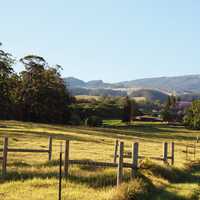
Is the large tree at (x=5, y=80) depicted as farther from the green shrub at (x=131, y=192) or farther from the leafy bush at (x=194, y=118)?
the green shrub at (x=131, y=192)

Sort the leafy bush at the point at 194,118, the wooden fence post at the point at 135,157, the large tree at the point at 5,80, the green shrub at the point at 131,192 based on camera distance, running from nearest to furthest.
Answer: the green shrub at the point at 131,192, the wooden fence post at the point at 135,157, the large tree at the point at 5,80, the leafy bush at the point at 194,118

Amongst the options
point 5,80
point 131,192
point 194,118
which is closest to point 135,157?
point 131,192

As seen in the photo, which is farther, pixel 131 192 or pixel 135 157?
pixel 135 157

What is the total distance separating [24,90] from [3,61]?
11.8 metres

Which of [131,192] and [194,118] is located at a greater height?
[194,118]

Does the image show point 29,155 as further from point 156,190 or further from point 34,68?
point 34,68

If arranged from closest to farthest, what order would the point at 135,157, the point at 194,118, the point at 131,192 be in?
the point at 131,192 < the point at 135,157 < the point at 194,118

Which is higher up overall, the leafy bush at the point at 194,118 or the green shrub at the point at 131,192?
the leafy bush at the point at 194,118

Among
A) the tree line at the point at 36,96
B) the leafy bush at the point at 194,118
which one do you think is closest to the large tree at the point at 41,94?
the tree line at the point at 36,96

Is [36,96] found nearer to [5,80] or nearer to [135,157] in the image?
[5,80]

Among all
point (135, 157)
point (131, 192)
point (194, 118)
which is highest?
point (194, 118)

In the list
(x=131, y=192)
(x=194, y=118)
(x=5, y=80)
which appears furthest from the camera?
(x=194, y=118)

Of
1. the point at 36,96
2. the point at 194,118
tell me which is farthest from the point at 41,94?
the point at 194,118

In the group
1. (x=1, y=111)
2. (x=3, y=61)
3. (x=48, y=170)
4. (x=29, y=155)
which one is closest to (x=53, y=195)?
(x=48, y=170)
